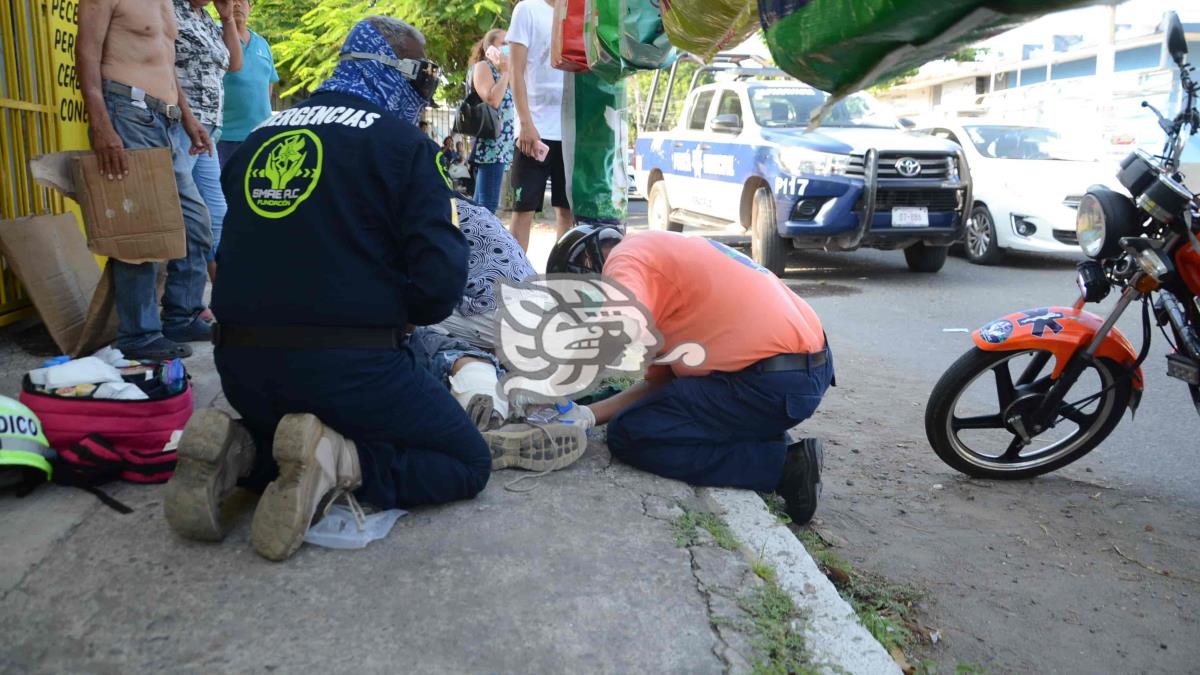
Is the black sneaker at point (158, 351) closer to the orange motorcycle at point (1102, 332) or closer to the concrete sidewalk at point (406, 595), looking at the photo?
the concrete sidewalk at point (406, 595)

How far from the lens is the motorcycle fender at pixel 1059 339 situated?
3.76 metres

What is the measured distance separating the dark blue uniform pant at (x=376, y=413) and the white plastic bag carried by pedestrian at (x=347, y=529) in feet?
0.22

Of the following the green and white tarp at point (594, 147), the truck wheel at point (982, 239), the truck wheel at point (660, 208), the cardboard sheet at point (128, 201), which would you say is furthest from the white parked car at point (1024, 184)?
the cardboard sheet at point (128, 201)

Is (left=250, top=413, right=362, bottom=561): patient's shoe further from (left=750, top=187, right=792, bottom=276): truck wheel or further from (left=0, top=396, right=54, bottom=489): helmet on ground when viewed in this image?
(left=750, top=187, right=792, bottom=276): truck wheel

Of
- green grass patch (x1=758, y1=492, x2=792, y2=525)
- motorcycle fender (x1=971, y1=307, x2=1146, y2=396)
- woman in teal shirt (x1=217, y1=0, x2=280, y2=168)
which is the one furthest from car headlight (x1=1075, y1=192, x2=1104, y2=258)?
woman in teal shirt (x1=217, y1=0, x2=280, y2=168)

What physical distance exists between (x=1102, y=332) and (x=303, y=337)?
2.92 m

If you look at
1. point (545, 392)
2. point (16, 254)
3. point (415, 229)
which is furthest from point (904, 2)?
point (16, 254)

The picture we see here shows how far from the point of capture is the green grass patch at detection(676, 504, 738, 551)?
2840 mm

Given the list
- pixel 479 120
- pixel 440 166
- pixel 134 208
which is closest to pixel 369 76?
pixel 440 166

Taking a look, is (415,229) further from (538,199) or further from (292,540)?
(538,199)

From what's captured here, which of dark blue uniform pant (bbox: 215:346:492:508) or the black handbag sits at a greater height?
the black handbag

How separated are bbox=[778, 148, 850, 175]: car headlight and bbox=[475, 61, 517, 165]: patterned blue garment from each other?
3.20 metres

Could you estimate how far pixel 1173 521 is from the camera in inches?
144

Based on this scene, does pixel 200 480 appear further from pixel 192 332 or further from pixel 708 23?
pixel 192 332
